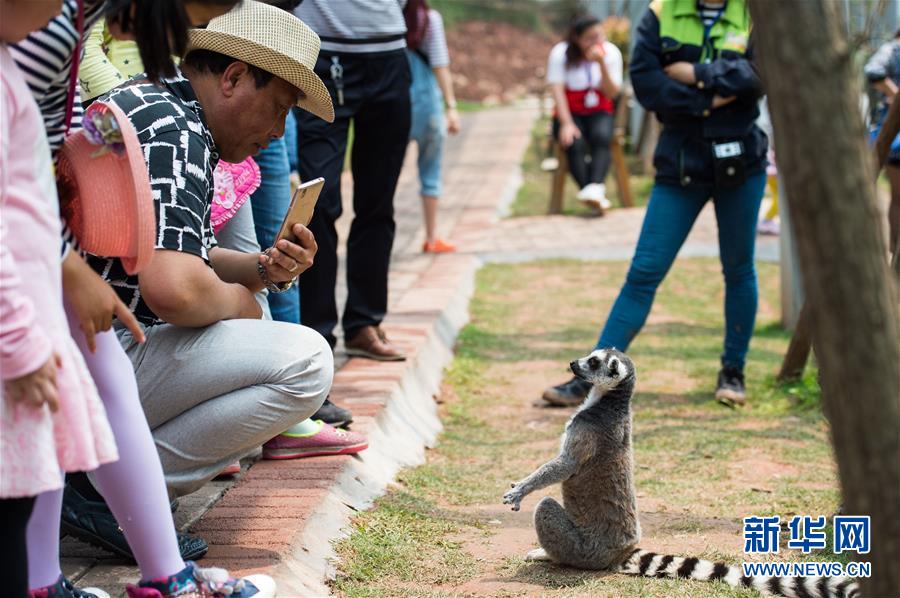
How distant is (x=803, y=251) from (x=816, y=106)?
270mm

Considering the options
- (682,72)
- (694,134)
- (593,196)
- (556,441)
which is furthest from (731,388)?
(593,196)

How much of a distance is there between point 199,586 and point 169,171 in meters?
1.08

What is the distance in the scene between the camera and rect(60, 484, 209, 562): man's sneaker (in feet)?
10.0

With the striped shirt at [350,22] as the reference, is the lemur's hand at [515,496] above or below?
below

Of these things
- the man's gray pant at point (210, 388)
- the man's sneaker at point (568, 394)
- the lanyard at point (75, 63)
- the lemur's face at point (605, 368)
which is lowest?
the man's sneaker at point (568, 394)

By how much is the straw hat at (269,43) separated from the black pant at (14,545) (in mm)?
1496

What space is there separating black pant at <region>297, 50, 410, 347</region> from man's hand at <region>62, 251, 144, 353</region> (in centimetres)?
240

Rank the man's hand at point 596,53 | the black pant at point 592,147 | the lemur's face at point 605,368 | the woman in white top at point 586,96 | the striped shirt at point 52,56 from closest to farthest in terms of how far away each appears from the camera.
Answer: the striped shirt at point 52,56
the lemur's face at point 605,368
the man's hand at point 596,53
the woman in white top at point 586,96
the black pant at point 592,147

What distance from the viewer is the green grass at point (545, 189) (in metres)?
13.3

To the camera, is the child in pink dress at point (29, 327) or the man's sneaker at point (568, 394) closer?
the child in pink dress at point (29, 327)

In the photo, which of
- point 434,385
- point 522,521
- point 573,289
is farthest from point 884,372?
point 573,289

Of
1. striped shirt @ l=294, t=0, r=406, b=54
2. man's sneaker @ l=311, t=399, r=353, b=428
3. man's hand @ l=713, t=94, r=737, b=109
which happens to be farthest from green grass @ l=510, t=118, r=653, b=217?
man's sneaker @ l=311, t=399, r=353, b=428

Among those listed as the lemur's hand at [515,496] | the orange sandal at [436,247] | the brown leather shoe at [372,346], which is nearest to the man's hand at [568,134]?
the orange sandal at [436,247]

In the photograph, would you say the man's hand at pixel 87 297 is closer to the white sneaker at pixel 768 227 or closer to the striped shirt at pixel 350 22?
the striped shirt at pixel 350 22
